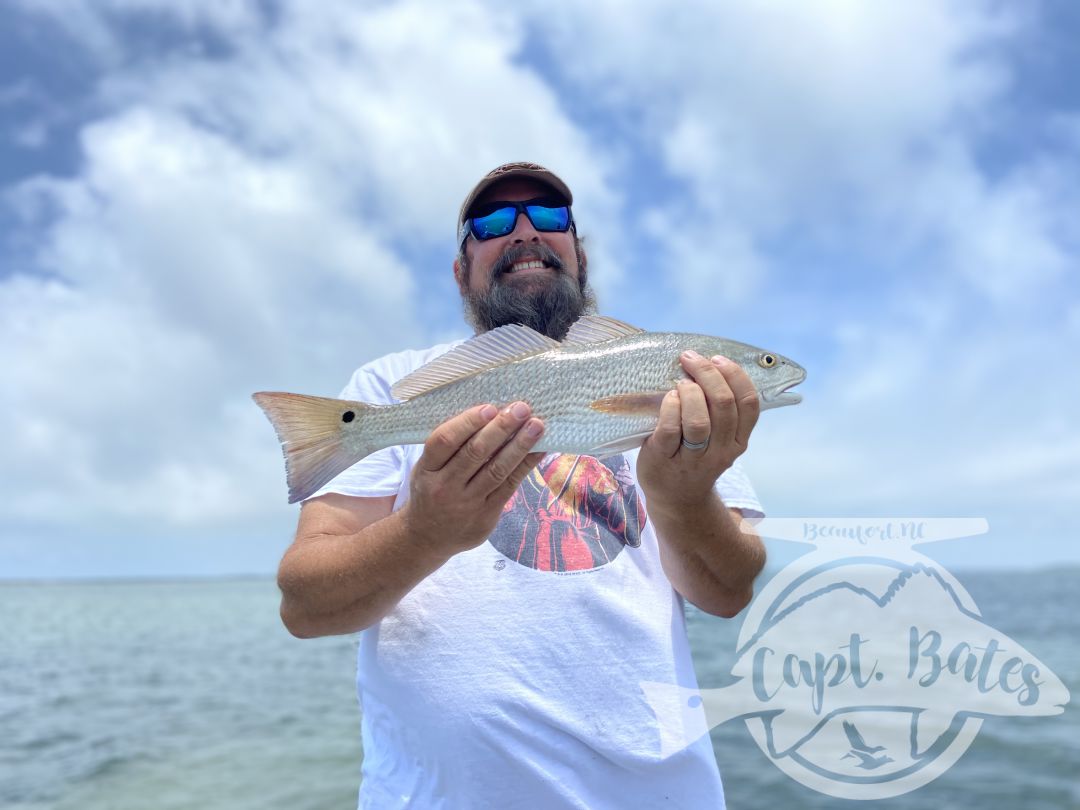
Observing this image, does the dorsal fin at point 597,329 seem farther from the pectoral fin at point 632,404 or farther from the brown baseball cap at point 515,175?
the brown baseball cap at point 515,175

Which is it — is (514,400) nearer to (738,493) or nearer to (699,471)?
(699,471)

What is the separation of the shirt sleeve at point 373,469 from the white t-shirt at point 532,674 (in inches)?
0.4

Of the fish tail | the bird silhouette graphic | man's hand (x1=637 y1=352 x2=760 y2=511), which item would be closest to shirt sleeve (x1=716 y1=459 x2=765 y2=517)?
man's hand (x1=637 y1=352 x2=760 y2=511)

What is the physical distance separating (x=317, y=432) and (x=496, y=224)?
1.90 metres

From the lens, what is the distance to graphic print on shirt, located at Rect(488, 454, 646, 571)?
3.19 m

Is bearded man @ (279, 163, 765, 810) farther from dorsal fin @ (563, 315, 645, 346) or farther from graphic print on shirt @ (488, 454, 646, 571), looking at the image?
dorsal fin @ (563, 315, 645, 346)

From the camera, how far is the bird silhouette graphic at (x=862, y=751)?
200 inches

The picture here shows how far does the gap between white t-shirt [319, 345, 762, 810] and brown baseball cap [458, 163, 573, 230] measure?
196cm

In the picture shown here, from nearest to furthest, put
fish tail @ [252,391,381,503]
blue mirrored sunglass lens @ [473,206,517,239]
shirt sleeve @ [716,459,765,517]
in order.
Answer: fish tail @ [252,391,381,503]
shirt sleeve @ [716,459,765,517]
blue mirrored sunglass lens @ [473,206,517,239]

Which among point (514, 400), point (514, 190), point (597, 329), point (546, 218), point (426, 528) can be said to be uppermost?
point (514, 190)

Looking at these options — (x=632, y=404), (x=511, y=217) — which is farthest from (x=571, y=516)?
(x=511, y=217)

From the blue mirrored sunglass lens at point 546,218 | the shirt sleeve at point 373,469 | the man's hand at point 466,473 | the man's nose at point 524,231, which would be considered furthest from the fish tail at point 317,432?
the blue mirrored sunglass lens at point 546,218

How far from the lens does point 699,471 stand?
296 cm

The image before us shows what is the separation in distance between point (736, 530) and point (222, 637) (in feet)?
117
